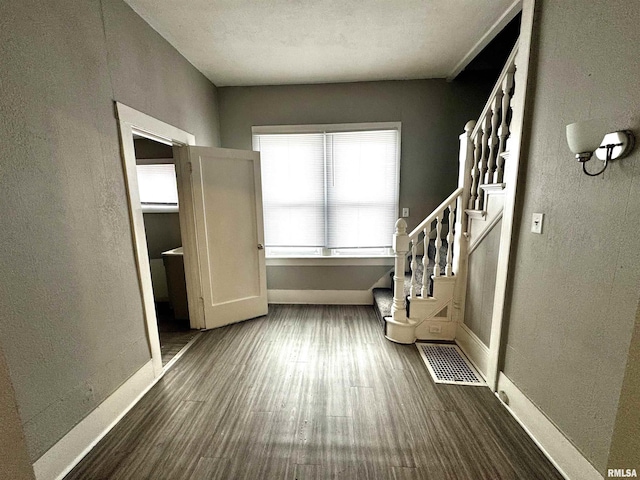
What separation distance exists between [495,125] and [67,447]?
11.0 ft

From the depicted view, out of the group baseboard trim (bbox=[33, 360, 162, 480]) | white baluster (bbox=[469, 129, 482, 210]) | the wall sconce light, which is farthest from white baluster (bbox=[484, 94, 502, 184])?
baseboard trim (bbox=[33, 360, 162, 480])

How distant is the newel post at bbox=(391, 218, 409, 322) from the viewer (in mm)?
2420

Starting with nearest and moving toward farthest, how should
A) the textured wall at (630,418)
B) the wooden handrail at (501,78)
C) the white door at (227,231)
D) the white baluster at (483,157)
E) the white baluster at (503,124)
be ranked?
the textured wall at (630,418) < the wooden handrail at (501,78) < the white baluster at (503,124) < the white baluster at (483,157) < the white door at (227,231)

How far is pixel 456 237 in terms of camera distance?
2.45 meters

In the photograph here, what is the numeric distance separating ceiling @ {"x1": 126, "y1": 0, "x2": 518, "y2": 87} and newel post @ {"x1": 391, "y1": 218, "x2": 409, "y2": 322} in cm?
157

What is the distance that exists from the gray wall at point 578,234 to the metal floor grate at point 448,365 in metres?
0.45

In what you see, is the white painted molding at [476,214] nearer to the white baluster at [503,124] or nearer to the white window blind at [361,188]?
the white baluster at [503,124]

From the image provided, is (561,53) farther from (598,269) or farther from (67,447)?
(67,447)

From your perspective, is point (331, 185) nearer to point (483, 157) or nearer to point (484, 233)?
point (483, 157)

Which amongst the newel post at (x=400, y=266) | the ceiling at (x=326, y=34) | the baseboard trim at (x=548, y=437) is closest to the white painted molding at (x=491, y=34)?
the ceiling at (x=326, y=34)

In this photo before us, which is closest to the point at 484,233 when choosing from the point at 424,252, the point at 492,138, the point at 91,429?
the point at 424,252

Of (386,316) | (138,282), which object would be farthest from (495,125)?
(138,282)

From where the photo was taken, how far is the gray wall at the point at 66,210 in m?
1.18

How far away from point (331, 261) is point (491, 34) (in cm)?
264
